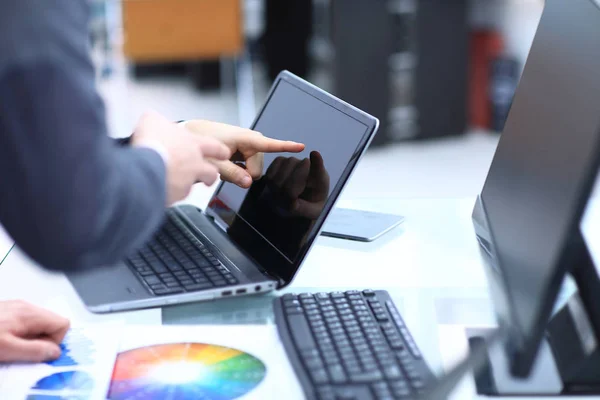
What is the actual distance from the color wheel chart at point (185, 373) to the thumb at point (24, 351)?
0.25ft

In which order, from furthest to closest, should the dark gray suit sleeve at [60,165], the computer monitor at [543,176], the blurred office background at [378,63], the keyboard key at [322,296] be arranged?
the blurred office background at [378,63], the keyboard key at [322,296], the computer monitor at [543,176], the dark gray suit sleeve at [60,165]

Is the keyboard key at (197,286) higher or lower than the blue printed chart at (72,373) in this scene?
higher

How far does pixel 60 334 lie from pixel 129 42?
2966 millimetres

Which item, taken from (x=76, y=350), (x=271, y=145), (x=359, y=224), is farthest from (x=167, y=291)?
(x=359, y=224)

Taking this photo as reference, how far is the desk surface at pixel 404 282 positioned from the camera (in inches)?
38.8

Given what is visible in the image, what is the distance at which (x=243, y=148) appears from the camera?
117cm

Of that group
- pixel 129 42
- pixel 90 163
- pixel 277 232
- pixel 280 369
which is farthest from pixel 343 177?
pixel 129 42

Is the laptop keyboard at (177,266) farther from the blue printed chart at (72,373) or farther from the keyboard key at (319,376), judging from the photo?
the keyboard key at (319,376)

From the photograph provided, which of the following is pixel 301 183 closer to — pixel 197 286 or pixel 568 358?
pixel 197 286

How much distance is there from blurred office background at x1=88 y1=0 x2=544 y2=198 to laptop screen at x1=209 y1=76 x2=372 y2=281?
6.66ft

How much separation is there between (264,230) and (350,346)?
32 centimetres

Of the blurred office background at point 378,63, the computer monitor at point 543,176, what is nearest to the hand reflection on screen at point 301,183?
the computer monitor at point 543,176

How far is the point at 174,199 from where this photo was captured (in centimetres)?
82

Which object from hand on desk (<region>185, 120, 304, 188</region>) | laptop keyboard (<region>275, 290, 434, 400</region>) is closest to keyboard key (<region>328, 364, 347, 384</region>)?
laptop keyboard (<region>275, 290, 434, 400</region>)
